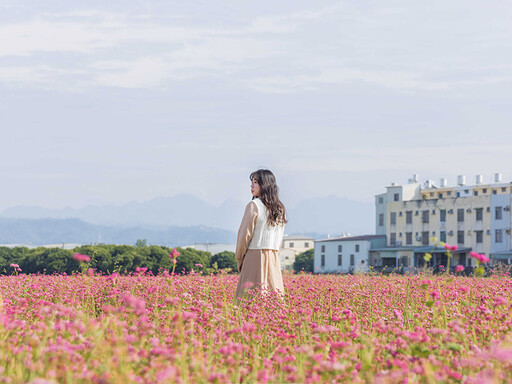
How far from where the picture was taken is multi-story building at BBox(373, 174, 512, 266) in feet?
239

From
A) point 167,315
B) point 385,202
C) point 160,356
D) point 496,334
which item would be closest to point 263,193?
point 167,315

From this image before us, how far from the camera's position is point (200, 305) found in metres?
6.16

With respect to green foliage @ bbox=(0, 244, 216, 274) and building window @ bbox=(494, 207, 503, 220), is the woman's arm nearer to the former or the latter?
green foliage @ bbox=(0, 244, 216, 274)

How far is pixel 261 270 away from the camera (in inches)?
361

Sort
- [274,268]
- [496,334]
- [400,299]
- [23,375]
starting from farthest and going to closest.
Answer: [274,268] < [400,299] < [496,334] < [23,375]

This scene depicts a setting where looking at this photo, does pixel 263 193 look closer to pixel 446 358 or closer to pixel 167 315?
pixel 167 315

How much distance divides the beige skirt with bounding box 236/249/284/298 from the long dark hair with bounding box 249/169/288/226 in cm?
44

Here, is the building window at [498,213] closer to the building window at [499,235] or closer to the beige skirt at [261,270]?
the building window at [499,235]

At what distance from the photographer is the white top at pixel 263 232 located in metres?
9.16

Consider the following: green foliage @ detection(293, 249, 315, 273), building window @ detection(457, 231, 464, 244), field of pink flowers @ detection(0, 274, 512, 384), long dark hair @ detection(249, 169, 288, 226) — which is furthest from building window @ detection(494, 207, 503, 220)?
field of pink flowers @ detection(0, 274, 512, 384)

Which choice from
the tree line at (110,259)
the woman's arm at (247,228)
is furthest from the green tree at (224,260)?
the woman's arm at (247,228)

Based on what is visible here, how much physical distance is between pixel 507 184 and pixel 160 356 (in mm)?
88356

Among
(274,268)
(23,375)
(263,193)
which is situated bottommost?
(23,375)

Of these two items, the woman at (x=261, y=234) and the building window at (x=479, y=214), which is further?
the building window at (x=479, y=214)
